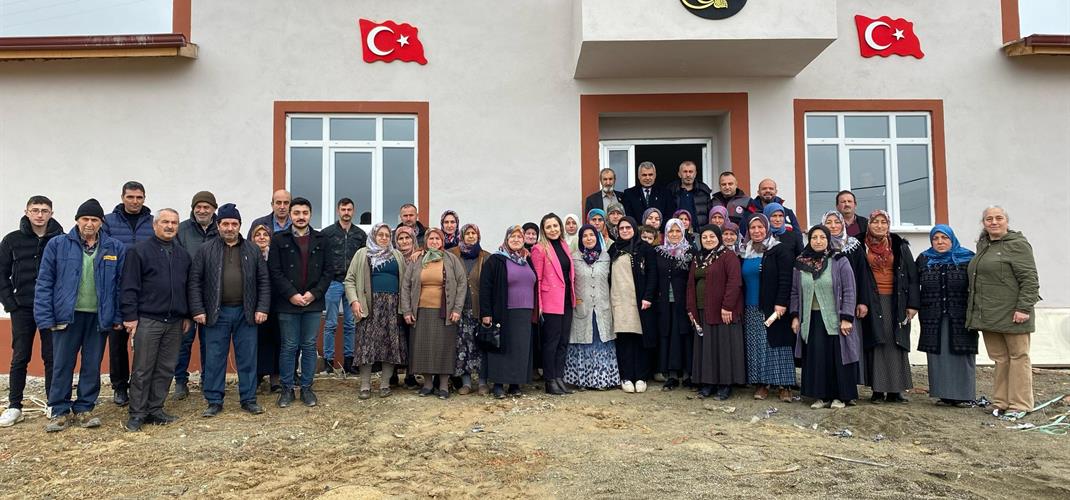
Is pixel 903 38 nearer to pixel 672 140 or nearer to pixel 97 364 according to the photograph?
pixel 672 140

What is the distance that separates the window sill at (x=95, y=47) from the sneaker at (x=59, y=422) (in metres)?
4.44

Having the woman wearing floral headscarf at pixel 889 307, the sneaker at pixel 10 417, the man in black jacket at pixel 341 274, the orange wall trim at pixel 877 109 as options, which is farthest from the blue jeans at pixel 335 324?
the orange wall trim at pixel 877 109

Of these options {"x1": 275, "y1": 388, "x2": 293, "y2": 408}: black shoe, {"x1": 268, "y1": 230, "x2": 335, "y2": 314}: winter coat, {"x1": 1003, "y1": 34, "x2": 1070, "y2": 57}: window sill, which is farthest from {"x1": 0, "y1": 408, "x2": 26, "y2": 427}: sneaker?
{"x1": 1003, "y1": 34, "x2": 1070, "y2": 57}: window sill

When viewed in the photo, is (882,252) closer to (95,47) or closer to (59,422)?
(59,422)

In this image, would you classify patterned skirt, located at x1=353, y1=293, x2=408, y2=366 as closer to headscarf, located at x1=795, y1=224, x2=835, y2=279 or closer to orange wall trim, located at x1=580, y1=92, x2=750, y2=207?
orange wall trim, located at x1=580, y1=92, x2=750, y2=207

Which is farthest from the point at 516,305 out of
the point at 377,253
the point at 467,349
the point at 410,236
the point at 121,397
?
the point at 121,397

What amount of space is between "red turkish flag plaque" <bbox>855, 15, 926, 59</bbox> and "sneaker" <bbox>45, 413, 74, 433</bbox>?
9023 mm

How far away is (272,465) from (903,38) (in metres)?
8.37

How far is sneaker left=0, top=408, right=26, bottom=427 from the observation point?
5594mm

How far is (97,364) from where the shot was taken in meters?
5.61

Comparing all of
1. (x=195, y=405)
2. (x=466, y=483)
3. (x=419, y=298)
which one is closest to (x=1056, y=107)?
(x=419, y=298)

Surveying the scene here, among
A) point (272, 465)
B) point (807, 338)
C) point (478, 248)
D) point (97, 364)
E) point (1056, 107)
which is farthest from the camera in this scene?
point (1056, 107)

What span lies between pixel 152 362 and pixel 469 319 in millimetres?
2595

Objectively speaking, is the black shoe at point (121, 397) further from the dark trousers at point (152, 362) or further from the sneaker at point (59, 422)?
the dark trousers at point (152, 362)
